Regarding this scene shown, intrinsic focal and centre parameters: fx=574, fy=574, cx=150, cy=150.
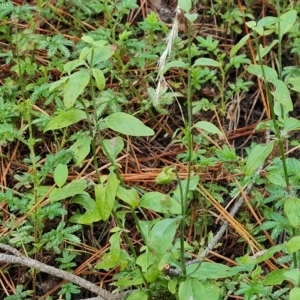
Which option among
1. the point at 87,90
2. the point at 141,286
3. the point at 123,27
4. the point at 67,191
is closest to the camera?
the point at 67,191

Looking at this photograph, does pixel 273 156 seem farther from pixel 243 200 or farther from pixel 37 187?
pixel 37 187

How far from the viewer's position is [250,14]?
3.21 metres

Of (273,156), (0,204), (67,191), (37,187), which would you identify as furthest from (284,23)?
(0,204)

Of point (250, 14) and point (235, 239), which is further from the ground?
point (250, 14)

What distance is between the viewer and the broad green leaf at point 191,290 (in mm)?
1843

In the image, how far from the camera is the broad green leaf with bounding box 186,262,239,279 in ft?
6.38

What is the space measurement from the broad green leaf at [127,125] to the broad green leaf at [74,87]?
15cm

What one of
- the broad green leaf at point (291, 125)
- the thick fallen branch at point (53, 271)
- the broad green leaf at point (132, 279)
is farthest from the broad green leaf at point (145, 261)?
the broad green leaf at point (291, 125)

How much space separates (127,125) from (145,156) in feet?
3.30

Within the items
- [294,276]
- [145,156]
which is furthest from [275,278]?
[145,156]

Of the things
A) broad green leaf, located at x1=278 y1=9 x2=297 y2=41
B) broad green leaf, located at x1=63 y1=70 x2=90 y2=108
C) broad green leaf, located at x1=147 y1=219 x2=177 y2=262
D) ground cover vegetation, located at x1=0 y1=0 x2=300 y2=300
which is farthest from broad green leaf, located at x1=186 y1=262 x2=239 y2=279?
broad green leaf, located at x1=278 y1=9 x2=297 y2=41

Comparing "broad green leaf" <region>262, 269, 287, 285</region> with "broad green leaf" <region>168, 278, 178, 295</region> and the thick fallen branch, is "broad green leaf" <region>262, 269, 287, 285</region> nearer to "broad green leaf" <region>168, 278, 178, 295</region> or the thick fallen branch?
"broad green leaf" <region>168, 278, 178, 295</region>

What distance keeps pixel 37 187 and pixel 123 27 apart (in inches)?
46.1

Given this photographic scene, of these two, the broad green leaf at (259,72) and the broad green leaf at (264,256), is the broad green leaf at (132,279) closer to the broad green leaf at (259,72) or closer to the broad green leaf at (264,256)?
Answer: the broad green leaf at (264,256)
